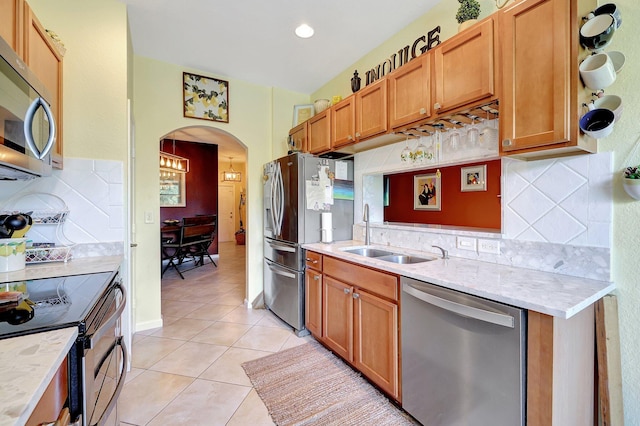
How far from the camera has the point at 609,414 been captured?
4.06 feet

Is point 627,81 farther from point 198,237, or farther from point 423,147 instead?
point 198,237

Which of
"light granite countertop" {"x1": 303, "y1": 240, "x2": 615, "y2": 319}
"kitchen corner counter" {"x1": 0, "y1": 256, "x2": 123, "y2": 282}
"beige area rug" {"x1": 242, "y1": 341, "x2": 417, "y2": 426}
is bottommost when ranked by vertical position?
"beige area rug" {"x1": 242, "y1": 341, "x2": 417, "y2": 426}

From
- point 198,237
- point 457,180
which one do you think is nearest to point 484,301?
point 457,180

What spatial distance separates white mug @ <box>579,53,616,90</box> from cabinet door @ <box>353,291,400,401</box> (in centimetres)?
144

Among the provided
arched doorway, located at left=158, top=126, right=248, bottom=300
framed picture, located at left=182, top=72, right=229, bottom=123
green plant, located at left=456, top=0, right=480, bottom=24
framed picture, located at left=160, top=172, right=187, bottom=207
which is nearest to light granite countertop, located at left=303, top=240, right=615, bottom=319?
green plant, located at left=456, top=0, right=480, bottom=24

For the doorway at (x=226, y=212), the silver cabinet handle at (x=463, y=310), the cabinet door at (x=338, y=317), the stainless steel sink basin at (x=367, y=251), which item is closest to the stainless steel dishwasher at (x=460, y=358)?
the silver cabinet handle at (x=463, y=310)

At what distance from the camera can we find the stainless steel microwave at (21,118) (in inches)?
42.4

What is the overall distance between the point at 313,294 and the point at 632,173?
7.12 ft

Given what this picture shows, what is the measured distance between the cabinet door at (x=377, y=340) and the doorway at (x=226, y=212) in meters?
8.16

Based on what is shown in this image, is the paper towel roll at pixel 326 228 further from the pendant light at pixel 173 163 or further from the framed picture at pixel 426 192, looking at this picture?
the pendant light at pixel 173 163

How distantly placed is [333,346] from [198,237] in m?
4.18

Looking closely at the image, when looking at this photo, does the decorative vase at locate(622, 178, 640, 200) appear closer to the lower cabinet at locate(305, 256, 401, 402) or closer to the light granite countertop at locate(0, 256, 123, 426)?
the lower cabinet at locate(305, 256, 401, 402)

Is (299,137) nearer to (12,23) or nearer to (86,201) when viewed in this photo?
(86,201)

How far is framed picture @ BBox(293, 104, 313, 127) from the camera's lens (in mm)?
3621
